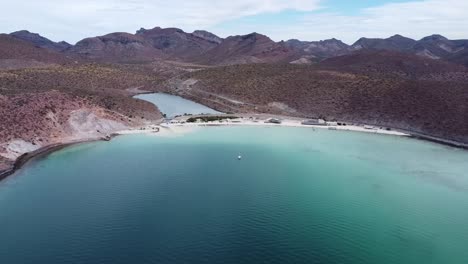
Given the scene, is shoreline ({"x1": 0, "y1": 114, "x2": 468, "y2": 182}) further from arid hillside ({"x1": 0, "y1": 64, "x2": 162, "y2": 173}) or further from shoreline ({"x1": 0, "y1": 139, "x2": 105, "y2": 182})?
arid hillside ({"x1": 0, "y1": 64, "x2": 162, "y2": 173})

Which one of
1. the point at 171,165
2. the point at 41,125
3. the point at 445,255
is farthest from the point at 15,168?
the point at 445,255

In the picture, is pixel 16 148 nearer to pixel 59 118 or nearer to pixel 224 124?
pixel 59 118

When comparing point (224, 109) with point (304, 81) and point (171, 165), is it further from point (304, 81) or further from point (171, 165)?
point (171, 165)

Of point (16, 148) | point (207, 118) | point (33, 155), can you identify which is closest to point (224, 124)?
point (207, 118)

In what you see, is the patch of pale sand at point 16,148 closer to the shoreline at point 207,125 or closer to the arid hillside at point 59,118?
the arid hillside at point 59,118

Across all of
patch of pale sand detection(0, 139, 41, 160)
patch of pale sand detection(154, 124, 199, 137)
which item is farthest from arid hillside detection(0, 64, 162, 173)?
patch of pale sand detection(154, 124, 199, 137)
